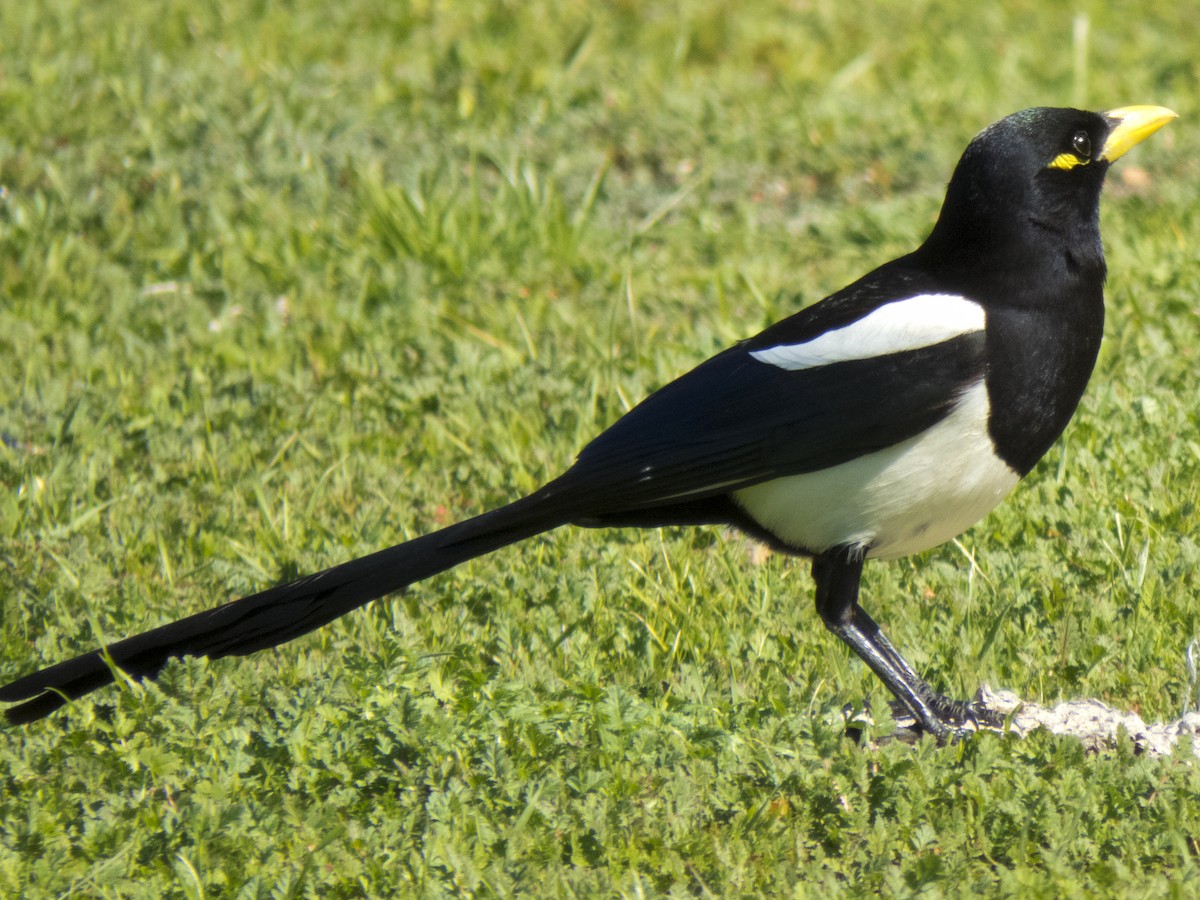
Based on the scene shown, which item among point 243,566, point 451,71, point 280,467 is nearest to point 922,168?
point 451,71

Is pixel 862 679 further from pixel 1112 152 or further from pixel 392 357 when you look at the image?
pixel 392 357

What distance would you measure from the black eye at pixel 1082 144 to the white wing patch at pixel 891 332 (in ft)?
1.47

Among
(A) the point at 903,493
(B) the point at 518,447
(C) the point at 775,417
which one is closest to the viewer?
(A) the point at 903,493

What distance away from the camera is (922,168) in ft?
20.8

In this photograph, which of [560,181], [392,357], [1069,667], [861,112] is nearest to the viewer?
[1069,667]

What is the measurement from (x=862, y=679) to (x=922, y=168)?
10.8 feet

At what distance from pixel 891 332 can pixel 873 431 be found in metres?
0.22

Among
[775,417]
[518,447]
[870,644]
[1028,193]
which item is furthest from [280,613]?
[1028,193]

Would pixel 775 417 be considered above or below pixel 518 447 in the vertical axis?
above

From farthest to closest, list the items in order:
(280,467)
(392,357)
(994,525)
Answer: (392,357) → (280,467) → (994,525)

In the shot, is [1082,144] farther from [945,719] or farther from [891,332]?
[945,719]

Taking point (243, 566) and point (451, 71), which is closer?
point (243, 566)

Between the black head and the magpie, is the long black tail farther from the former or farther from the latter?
the black head

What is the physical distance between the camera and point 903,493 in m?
3.32
